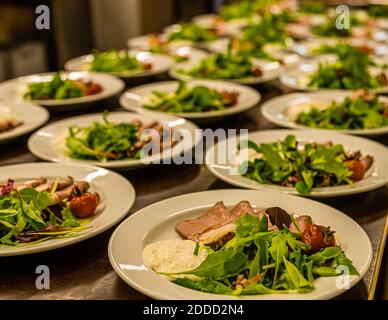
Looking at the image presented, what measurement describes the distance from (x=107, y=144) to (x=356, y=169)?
804 mm

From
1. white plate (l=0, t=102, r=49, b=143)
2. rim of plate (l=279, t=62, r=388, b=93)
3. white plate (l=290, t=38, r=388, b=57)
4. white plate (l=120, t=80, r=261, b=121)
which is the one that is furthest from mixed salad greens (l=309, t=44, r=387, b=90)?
white plate (l=0, t=102, r=49, b=143)

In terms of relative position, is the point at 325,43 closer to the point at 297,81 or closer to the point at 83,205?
the point at 297,81

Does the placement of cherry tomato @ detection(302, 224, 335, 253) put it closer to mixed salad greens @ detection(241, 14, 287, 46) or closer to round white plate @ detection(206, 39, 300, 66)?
round white plate @ detection(206, 39, 300, 66)

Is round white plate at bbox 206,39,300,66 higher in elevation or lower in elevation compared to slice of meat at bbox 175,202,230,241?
higher

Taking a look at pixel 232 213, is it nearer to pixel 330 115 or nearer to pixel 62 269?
pixel 62 269

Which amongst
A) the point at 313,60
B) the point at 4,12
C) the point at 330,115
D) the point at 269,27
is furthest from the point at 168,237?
the point at 4,12

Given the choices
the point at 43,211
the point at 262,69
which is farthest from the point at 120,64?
the point at 43,211

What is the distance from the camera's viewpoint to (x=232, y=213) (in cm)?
155

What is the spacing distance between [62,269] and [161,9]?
5249 millimetres

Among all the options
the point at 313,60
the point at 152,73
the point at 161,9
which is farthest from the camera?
the point at 161,9

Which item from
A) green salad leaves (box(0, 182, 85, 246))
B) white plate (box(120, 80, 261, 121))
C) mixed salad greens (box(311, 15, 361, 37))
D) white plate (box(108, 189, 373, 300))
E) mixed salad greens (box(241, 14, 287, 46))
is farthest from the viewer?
mixed salad greens (box(311, 15, 361, 37))

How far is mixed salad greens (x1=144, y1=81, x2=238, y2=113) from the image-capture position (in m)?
2.47

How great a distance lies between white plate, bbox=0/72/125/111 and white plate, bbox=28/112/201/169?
0.26m

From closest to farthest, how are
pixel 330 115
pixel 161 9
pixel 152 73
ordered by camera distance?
pixel 330 115 < pixel 152 73 < pixel 161 9
